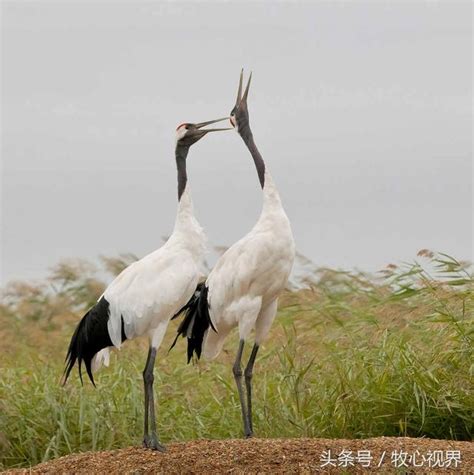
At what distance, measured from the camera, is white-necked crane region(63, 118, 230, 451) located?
736 centimetres

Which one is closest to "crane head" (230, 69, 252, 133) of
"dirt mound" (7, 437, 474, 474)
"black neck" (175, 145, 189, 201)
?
"black neck" (175, 145, 189, 201)

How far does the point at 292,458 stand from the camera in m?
6.75

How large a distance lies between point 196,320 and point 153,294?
895 millimetres

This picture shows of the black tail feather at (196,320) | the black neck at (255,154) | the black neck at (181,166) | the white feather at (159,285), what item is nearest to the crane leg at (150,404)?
the white feather at (159,285)

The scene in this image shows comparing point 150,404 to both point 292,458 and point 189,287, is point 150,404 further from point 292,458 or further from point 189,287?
point 292,458

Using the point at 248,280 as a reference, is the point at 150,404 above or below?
below

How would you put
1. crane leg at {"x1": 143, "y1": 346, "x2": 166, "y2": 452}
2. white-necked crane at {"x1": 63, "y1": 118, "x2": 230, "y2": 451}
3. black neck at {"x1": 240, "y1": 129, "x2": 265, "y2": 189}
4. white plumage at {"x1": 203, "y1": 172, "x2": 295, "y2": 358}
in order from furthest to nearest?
Answer: black neck at {"x1": 240, "y1": 129, "x2": 265, "y2": 189} → white plumage at {"x1": 203, "y1": 172, "x2": 295, "y2": 358} → white-necked crane at {"x1": 63, "y1": 118, "x2": 230, "y2": 451} → crane leg at {"x1": 143, "y1": 346, "x2": 166, "y2": 452}

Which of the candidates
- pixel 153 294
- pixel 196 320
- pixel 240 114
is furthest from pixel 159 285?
pixel 240 114

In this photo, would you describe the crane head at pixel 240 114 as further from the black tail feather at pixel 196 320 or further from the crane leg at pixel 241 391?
the crane leg at pixel 241 391

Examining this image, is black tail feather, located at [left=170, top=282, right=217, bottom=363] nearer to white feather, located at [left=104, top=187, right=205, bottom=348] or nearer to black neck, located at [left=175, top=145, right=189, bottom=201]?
white feather, located at [left=104, top=187, right=205, bottom=348]

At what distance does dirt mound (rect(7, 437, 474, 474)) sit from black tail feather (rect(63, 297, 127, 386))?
93 cm

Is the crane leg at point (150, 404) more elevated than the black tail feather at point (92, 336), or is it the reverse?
the black tail feather at point (92, 336)

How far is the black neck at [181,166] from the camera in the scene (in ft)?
25.6

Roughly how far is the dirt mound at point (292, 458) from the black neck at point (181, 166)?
70.2 inches
